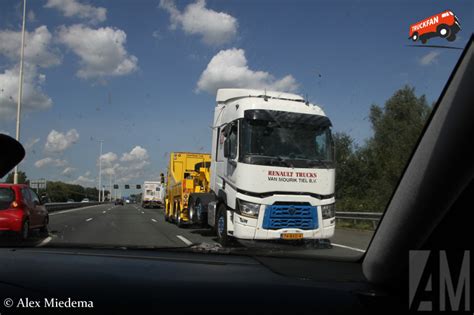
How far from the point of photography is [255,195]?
9609mm

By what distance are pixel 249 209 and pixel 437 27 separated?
7.45m

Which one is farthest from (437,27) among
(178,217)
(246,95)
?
(178,217)

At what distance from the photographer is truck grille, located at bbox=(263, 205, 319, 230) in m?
8.80

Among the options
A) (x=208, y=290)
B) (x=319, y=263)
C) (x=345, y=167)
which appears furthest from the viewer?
(x=345, y=167)

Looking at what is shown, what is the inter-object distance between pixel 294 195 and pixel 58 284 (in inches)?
302

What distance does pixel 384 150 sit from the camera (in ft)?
10.0

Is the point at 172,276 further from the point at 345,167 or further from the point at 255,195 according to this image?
the point at 255,195

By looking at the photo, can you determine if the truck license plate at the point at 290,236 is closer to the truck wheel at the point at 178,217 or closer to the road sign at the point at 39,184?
the road sign at the point at 39,184

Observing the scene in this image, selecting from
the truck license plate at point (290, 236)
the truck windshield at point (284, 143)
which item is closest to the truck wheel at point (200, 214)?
the truck windshield at point (284, 143)

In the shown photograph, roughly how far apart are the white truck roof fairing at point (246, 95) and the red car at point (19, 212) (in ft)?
19.7

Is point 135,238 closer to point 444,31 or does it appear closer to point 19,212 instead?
point 19,212

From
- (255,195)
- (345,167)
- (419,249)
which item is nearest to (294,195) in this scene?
(255,195)

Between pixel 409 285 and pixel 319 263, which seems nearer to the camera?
pixel 409 285

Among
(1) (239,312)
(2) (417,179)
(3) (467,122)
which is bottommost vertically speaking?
(1) (239,312)
